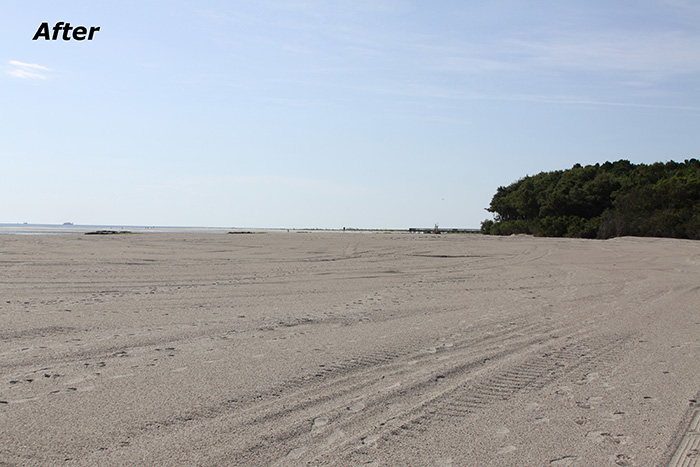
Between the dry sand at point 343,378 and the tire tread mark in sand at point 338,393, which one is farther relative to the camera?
the tire tread mark in sand at point 338,393

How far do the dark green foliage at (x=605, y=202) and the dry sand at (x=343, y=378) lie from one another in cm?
2874

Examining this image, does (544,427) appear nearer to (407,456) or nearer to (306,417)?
(407,456)

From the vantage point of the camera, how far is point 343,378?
4.25 metres

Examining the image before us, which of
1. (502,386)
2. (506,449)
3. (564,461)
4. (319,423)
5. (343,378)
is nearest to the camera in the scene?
(564,461)

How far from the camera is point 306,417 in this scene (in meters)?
3.39

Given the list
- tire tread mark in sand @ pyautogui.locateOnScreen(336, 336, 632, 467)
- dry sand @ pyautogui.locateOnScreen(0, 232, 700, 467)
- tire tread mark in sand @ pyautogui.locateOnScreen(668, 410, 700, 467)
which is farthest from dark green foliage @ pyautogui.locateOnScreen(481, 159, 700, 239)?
tire tread mark in sand @ pyautogui.locateOnScreen(668, 410, 700, 467)

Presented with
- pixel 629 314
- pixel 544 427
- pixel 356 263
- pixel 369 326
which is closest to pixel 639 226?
pixel 356 263

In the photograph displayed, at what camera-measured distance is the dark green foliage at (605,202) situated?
33.7m

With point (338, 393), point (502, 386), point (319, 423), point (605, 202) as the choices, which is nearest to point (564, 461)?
point (502, 386)

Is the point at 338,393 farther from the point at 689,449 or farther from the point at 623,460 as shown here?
the point at 689,449

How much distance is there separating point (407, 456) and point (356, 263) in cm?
1258

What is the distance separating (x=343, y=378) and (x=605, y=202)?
50244mm

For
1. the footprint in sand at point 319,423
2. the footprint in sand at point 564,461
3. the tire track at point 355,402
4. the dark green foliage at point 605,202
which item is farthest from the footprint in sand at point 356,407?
the dark green foliage at point 605,202

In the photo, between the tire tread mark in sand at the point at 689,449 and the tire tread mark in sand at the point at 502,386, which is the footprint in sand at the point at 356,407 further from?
the tire tread mark in sand at the point at 689,449
